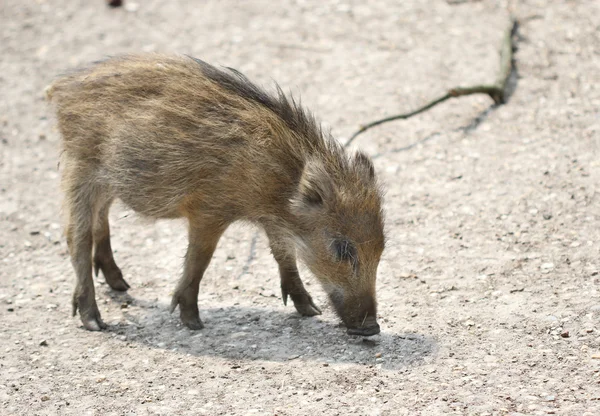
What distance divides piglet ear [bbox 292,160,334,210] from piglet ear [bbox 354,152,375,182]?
11.1 inches

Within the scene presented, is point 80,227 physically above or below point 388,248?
below

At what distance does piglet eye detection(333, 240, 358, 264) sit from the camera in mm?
6148

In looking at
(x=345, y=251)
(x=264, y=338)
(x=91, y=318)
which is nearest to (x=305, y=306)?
(x=264, y=338)

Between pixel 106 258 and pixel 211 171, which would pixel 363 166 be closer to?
pixel 211 171

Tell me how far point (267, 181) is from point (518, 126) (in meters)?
3.87

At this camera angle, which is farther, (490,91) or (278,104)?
(490,91)

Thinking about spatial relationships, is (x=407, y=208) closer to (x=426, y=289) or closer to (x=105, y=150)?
(x=426, y=289)

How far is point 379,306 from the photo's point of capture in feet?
22.4

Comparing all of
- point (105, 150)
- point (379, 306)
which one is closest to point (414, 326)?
point (379, 306)

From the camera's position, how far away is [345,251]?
617 centimetres

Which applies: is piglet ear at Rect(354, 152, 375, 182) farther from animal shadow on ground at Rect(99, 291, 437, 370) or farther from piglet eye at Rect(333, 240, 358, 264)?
animal shadow on ground at Rect(99, 291, 437, 370)

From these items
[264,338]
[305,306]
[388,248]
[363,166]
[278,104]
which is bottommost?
[264,338]

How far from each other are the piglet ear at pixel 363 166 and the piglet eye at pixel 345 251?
0.50 metres

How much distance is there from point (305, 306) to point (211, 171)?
1278 mm
